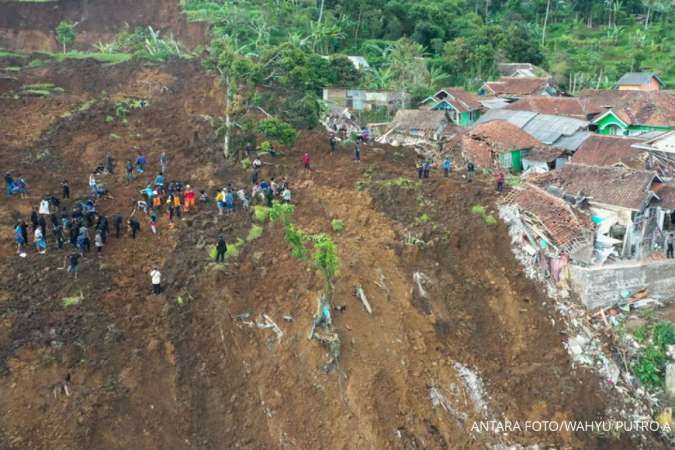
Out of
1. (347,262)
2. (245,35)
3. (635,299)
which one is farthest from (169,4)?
(635,299)

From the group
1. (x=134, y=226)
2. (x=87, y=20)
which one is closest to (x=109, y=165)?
(x=134, y=226)

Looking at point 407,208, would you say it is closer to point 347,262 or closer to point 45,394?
point 347,262

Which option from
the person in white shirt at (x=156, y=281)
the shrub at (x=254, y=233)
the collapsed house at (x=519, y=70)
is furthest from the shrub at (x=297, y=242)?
the collapsed house at (x=519, y=70)

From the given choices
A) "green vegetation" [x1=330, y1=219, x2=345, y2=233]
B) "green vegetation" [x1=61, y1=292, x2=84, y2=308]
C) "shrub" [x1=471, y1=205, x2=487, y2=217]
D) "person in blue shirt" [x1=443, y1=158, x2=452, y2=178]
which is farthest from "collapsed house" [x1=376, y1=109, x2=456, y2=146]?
"green vegetation" [x1=61, y1=292, x2=84, y2=308]

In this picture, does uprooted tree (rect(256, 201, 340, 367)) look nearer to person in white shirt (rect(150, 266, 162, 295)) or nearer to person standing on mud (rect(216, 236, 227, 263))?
person standing on mud (rect(216, 236, 227, 263))

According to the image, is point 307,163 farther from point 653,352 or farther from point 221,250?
point 653,352

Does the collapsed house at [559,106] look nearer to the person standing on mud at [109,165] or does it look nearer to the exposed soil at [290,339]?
the exposed soil at [290,339]
